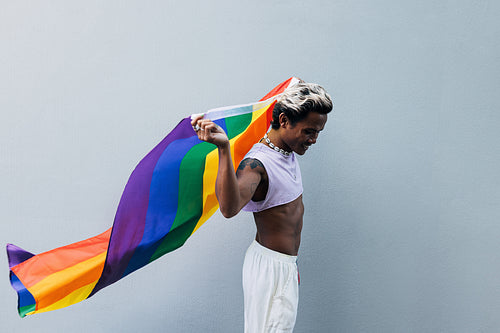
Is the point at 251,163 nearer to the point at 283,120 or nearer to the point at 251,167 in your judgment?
the point at 251,167

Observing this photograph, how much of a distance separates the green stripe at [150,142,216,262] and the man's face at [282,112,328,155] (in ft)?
0.79

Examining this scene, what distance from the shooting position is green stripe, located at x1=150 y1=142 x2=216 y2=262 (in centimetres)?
145

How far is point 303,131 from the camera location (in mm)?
1438

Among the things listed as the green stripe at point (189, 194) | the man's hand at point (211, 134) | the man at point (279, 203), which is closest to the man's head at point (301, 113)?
the man at point (279, 203)

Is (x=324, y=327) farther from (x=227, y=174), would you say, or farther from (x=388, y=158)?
(x=227, y=174)

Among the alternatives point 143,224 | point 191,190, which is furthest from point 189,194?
point 143,224

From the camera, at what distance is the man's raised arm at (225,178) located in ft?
3.74

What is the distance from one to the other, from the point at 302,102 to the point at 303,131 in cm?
9

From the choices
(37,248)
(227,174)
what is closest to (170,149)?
(227,174)

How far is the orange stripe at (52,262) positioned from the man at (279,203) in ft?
1.64

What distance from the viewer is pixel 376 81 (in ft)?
6.22

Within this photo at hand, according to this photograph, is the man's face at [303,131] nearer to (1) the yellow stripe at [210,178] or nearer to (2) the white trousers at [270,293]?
(1) the yellow stripe at [210,178]

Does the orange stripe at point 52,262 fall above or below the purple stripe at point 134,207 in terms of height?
below

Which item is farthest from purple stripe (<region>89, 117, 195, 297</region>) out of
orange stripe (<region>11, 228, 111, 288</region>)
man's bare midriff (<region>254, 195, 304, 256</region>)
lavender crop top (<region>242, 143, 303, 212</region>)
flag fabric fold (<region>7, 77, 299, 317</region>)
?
man's bare midriff (<region>254, 195, 304, 256</region>)
